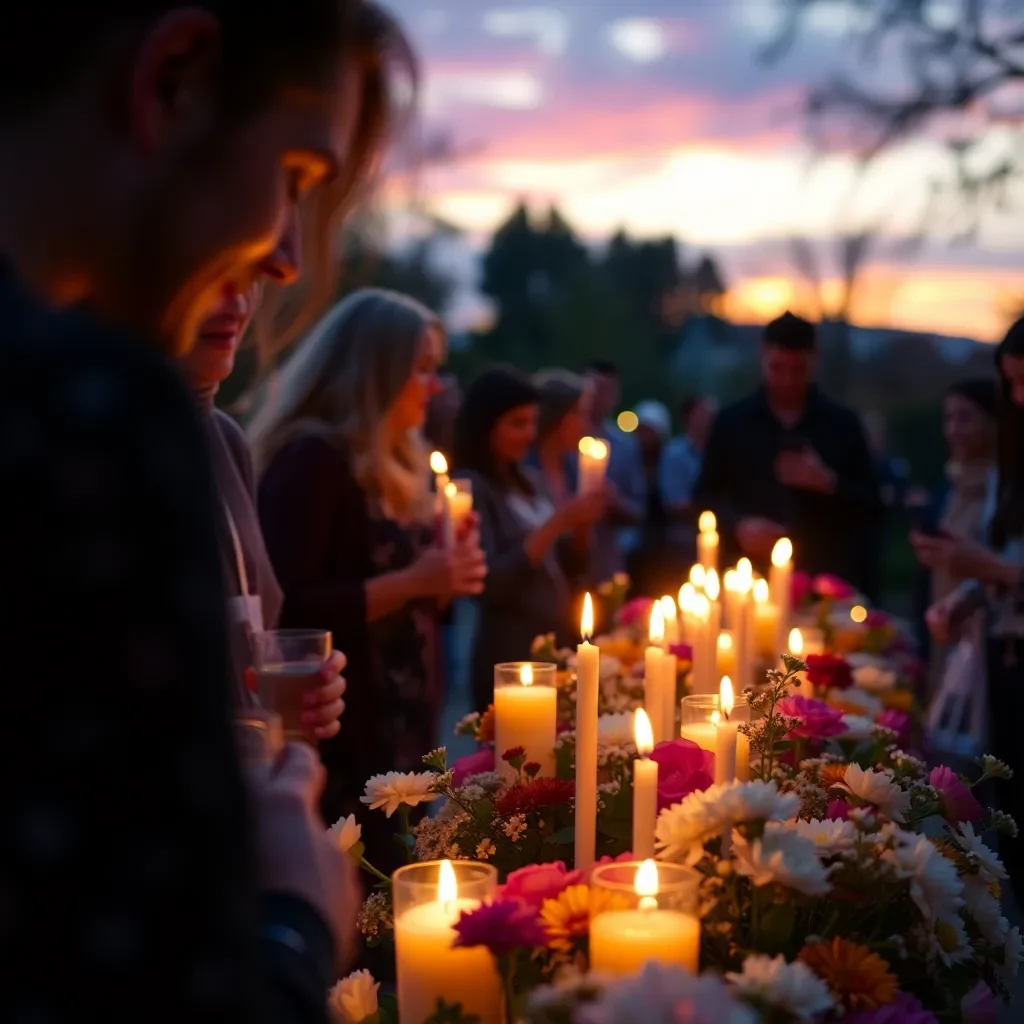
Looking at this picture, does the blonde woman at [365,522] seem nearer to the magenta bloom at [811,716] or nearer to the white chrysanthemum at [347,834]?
the magenta bloom at [811,716]

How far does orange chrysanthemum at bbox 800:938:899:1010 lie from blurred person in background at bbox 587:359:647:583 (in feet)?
19.2

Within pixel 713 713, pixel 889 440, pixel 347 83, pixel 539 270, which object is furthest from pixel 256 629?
pixel 539 270

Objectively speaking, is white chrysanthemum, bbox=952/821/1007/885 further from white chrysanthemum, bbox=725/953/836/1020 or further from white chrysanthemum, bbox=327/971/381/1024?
white chrysanthemum, bbox=327/971/381/1024

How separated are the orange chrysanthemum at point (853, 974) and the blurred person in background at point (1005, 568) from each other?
2.95 metres

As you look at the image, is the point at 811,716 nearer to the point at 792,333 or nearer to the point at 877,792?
the point at 877,792

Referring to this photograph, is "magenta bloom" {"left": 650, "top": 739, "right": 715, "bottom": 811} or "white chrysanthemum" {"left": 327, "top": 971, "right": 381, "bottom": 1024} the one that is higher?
"magenta bloom" {"left": 650, "top": 739, "right": 715, "bottom": 811}

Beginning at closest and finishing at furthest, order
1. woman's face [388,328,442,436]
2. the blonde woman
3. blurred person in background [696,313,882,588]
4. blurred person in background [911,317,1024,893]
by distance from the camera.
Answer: the blonde woman → woman's face [388,328,442,436] → blurred person in background [911,317,1024,893] → blurred person in background [696,313,882,588]

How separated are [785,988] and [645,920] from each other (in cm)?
13

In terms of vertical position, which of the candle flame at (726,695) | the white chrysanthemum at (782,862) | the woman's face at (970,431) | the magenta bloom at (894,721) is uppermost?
the candle flame at (726,695)

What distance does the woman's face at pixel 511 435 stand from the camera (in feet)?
18.2

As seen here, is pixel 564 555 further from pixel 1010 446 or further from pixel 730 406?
pixel 1010 446

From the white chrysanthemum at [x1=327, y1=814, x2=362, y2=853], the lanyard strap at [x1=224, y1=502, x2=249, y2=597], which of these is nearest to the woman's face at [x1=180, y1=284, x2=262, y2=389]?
the lanyard strap at [x1=224, y1=502, x2=249, y2=597]

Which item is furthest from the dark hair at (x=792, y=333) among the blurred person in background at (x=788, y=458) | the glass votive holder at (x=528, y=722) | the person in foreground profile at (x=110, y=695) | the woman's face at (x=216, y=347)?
the person in foreground profile at (x=110, y=695)

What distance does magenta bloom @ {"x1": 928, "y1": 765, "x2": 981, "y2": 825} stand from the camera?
1.87 m
